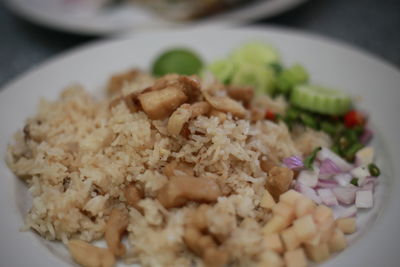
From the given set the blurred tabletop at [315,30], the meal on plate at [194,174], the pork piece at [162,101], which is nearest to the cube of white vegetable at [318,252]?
the meal on plate at [194,174]

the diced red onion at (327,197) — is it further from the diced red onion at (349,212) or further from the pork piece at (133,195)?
the pork piece at (133,195)

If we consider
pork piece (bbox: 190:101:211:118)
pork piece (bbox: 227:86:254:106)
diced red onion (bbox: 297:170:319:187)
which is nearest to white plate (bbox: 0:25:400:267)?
diced red onion (bbox: 297:170:319:187)

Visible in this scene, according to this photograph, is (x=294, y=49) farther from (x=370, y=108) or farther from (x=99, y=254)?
(x=99, y=254)

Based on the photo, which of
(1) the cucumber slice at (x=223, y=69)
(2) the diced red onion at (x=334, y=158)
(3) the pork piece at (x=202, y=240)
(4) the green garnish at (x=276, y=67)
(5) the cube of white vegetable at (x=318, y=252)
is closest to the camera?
(3) the pork piece at (x=202, y=240)

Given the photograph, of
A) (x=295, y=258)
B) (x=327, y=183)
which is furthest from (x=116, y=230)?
(x=327, y=183)

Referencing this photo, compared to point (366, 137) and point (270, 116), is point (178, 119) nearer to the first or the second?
point (270, 116)

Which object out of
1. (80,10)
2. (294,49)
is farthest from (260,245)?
(80,10)
